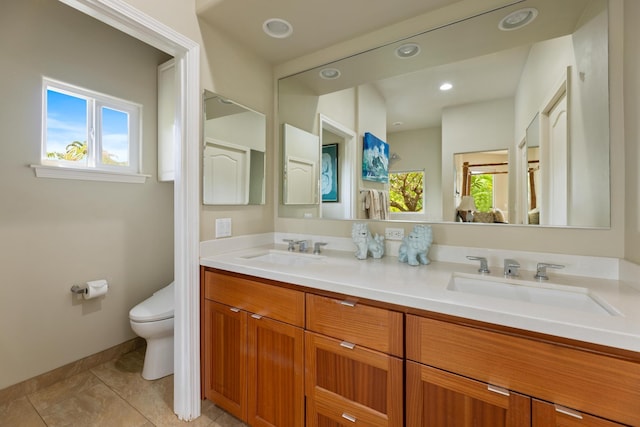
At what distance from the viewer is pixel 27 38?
1672 mm

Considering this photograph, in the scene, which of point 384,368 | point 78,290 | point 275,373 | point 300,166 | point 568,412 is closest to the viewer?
point 568,412

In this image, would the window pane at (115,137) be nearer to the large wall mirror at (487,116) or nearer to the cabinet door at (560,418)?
the large wall mirror at (487,116)

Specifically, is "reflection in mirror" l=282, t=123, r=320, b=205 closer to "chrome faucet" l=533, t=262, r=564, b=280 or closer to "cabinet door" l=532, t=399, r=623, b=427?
"chrome faucet" l=533, t=262, r=564, b=280

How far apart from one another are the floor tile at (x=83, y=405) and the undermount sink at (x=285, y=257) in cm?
107

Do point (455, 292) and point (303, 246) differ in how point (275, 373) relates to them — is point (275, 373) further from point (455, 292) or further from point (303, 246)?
point (455, 292)

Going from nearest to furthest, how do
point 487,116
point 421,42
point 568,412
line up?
point 568,412 < point 487,116 < point 421,42

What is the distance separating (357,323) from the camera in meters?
1.02

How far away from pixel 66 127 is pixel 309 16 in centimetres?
186

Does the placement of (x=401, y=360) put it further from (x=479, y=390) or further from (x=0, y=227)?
(x=0, y=227)

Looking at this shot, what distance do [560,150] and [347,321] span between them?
1237mm

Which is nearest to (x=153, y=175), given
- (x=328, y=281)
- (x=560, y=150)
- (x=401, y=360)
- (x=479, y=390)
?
(x=328, y=281)

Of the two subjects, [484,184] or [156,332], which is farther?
[156,332]

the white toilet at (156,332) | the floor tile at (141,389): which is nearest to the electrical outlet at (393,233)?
the floor tile at (141,389)

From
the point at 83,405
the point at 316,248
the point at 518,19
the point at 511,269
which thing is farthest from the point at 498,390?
the point at 83,405
